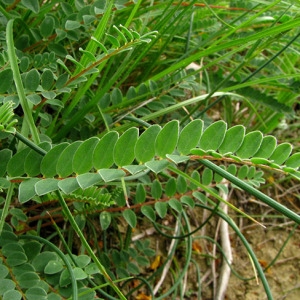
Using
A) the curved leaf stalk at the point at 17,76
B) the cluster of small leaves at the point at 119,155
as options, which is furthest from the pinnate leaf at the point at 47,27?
the cluster of small leaves at the point at 119,155

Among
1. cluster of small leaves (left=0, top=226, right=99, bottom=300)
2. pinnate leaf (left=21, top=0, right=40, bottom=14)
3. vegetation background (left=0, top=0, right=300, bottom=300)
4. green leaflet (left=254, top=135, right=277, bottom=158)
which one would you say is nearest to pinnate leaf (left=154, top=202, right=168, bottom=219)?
vegetation background (left=0, top=0, right=300, bottom=300)

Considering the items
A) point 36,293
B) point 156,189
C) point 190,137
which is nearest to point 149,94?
point 156,189

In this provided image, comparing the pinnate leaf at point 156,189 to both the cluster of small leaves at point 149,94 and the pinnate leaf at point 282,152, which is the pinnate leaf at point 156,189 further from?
the pinnate leaf at point 282,152

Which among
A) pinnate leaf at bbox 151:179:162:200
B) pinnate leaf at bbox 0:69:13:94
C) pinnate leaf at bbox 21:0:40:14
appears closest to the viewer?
pinnate leaf at bbox 0:69:13:94

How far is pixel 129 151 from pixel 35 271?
255 mm

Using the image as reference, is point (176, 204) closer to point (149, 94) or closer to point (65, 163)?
point (149, 94)

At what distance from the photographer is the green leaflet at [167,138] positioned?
0.57 metres

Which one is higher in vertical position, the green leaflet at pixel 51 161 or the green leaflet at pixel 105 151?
the green leaflet at pixel 105 151

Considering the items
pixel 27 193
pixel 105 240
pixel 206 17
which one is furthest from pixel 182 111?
pixel 27 193

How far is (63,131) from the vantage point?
772mm

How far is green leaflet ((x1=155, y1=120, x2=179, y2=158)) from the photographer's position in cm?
57

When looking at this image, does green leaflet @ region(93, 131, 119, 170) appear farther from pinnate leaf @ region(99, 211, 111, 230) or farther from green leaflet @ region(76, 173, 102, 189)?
pinnate leaf @ region(99, 211, 111, 230)

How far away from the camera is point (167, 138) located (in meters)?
0.57

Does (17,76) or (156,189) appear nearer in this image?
(17,76)
